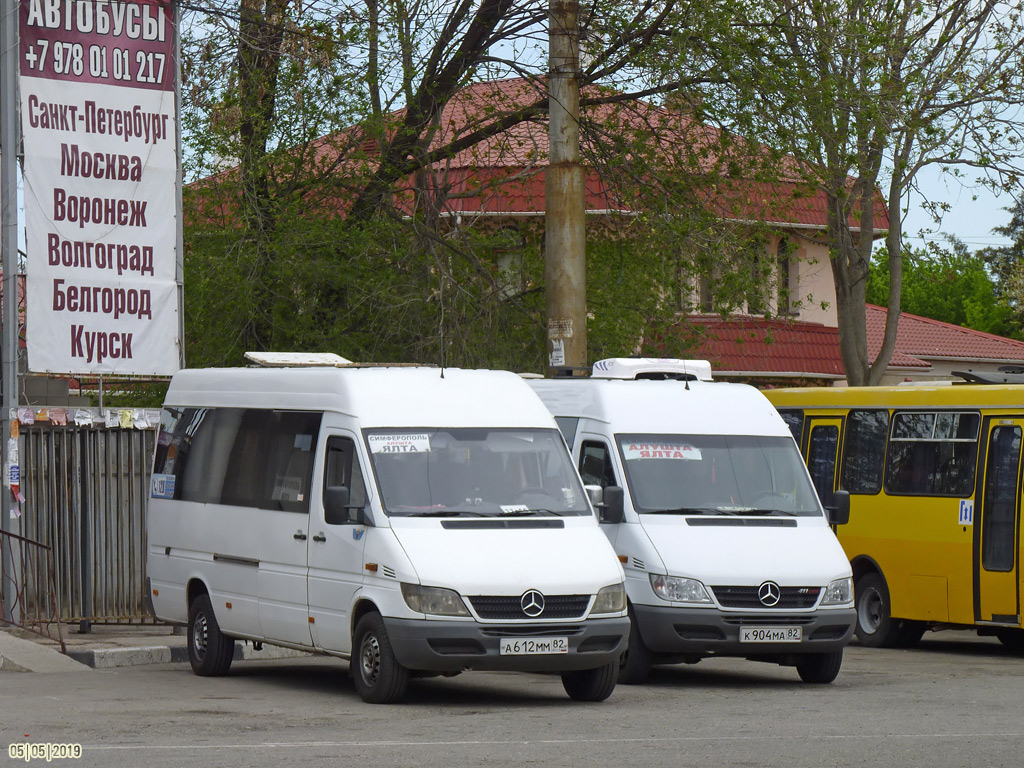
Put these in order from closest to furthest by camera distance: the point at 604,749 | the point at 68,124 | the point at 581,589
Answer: the point at 604,749 → the point at 581,589 → the point at 68,124

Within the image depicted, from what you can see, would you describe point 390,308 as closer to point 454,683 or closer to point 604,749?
point 454,683

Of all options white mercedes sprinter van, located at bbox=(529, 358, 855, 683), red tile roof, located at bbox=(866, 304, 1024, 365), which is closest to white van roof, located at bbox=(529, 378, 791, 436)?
white mercedes sprinter van, located at bbox=(529, 358, 855, 683)

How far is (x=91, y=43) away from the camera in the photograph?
54.2 ft

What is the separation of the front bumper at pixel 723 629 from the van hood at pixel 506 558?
→ 1378 mm

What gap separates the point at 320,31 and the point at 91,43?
13.3ft

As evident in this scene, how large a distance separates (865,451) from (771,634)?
5.91m

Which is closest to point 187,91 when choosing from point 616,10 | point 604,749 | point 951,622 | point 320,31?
point 320,31

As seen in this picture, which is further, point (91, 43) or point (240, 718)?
point (91, 43)

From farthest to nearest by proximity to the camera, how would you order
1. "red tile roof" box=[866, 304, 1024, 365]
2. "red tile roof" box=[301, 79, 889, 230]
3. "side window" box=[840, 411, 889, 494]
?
"red tile roof" box=[866, 304, 1024, 365]
"red tile roof" box=[301, 79, 889, 230]
"side window" box=[840, 411, 889, 494]

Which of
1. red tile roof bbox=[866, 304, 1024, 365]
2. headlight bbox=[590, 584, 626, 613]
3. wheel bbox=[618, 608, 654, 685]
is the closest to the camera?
headlight bbox=[590, 584, 626, 613]

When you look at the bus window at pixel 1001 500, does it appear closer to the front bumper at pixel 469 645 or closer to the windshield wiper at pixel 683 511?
the windshield wiper at pixel 683 511

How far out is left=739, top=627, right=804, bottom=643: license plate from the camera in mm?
13118

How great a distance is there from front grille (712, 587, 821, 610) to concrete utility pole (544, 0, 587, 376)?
3976 millimetres

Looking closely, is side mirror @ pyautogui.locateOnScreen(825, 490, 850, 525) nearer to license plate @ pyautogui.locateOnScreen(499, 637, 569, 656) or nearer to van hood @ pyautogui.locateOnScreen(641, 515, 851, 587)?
van hood @ pyautogui.locateOnScreen(641, 515, 851, 587)
